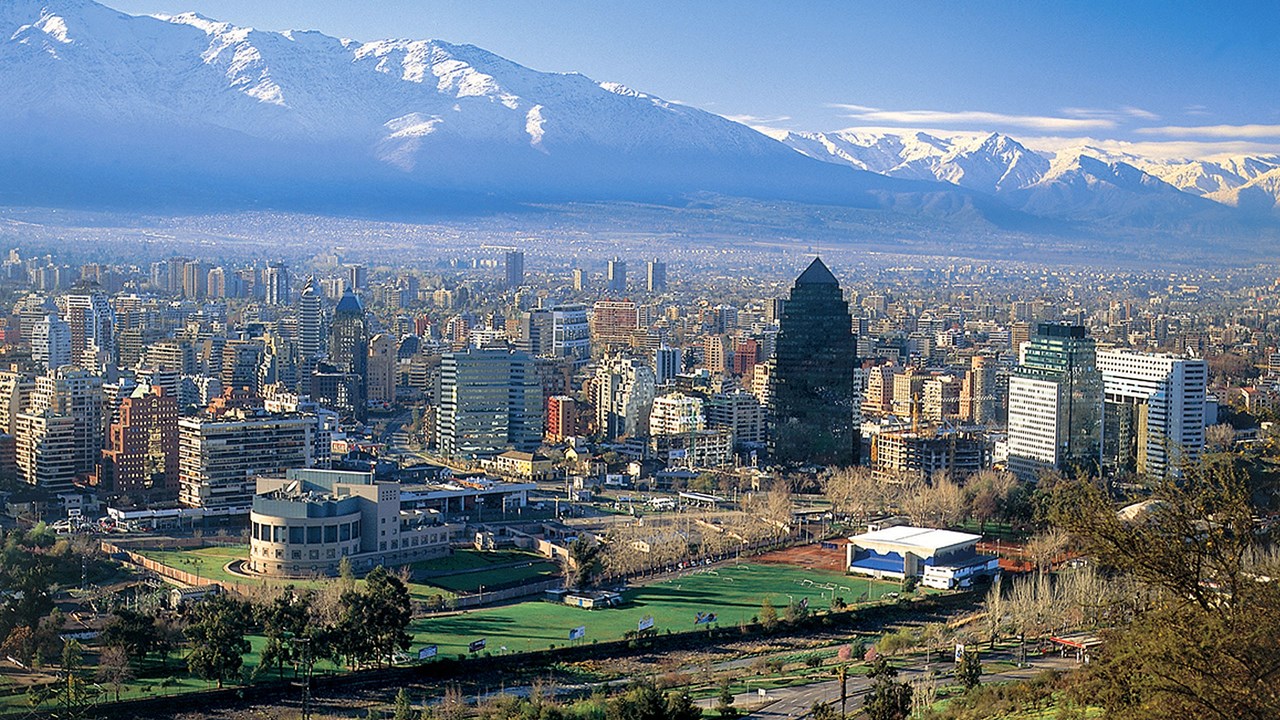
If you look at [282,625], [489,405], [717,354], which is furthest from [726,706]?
[717,354]

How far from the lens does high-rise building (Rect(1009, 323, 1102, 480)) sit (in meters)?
17.2

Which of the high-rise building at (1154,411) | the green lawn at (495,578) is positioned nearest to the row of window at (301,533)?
the green lawn at (495,578)

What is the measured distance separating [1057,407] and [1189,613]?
13.4 m

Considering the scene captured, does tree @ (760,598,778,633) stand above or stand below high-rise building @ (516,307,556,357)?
below

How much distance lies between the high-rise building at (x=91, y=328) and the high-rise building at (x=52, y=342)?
0.15 meters

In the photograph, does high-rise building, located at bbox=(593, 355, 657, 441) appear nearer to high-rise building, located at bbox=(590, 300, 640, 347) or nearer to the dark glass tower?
the dark glass tower

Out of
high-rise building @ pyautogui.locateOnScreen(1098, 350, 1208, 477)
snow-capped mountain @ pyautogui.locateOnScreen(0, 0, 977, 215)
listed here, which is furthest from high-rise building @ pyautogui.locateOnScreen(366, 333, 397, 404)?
snow-capped mountain @ pyautogui.locateOnScreen(0, 0, 977, 215)

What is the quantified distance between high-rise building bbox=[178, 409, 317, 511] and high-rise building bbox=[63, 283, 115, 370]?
8374 mm

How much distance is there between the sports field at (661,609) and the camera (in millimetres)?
10039

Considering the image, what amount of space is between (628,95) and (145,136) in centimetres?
2004

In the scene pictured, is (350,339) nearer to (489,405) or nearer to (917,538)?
(489,405)

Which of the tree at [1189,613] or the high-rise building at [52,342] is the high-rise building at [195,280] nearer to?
the high-rise building at [52,342]

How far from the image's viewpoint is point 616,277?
4750cm

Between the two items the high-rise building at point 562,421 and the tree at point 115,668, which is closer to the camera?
the tree at point 115,668
